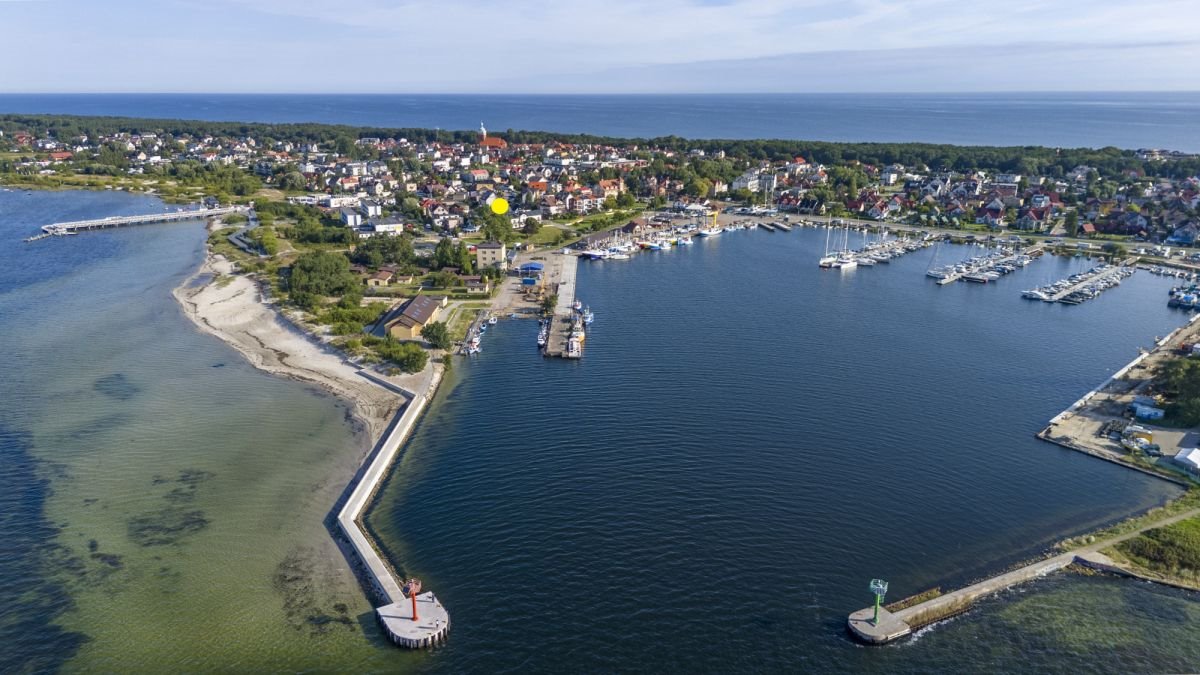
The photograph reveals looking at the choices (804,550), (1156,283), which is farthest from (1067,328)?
A: (804,550)

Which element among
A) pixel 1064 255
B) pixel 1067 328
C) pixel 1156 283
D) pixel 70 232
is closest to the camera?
pixel 1067 328

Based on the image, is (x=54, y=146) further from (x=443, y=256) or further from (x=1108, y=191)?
(x=1108, y=191)

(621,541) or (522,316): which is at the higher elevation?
(522,316)

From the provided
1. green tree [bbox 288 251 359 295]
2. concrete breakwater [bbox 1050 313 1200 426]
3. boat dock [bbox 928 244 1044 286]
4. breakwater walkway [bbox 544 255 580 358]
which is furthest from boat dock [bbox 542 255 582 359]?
boat dock [bbox 928 244 1044 286]

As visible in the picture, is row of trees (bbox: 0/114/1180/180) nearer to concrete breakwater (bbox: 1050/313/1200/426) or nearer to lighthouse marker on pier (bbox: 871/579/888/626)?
concrete breakwater (bbox: 1050/313/1200/426)

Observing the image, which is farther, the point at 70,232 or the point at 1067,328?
the point at 70,232

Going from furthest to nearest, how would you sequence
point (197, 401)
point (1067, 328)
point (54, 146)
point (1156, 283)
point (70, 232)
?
point (54, 146) → point (70, 232) → point (1156, 283) → point (1067, 328) → point (197, 401)
